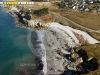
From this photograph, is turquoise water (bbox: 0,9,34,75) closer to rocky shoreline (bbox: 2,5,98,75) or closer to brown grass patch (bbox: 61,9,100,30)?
rocky shoreline (bbox: 2,5,98,75)

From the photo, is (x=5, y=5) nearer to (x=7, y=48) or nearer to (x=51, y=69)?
(x=7, y=48)

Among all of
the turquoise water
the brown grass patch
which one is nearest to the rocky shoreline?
the turquoise water

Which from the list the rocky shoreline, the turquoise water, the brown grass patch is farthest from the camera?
the brown grass patch

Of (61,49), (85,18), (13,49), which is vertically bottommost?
(61,49)

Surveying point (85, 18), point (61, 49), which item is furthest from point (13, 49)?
point (85, 18)

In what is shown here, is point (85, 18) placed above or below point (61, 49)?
above

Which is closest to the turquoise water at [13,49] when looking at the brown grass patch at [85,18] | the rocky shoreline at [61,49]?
the rocky shoreline at [61,49]

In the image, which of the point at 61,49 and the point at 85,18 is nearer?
the point at 61,49

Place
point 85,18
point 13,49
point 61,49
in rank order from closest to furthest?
point 13,49
point 61,49
point 85,18

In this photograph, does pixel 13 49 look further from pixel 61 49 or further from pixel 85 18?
pixel 85 18
